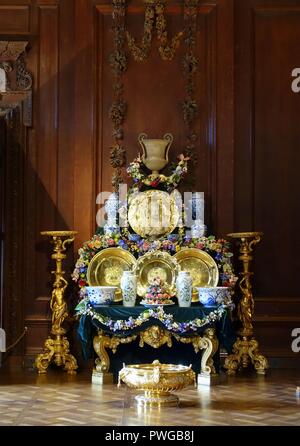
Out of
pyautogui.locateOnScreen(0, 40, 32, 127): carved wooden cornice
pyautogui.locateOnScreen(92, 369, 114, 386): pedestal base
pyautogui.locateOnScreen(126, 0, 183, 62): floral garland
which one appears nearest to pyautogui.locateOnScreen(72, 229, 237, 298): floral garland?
pyautogui.locateOnScreen(92, 369, 114, 386): pedestal base

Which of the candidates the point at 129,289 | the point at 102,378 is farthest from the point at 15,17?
the point at 102,378

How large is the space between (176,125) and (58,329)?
223 centimetres

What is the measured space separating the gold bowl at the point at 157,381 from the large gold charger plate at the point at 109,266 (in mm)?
1981

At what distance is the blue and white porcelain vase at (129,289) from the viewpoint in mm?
7676

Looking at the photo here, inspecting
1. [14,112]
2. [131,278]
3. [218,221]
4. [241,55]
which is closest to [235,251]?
[218,221]

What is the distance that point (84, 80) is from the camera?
866 centimetres

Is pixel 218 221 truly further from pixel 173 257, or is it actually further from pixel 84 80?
pixel 84 80

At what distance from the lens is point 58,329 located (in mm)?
8211

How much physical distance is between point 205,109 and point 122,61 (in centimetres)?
91

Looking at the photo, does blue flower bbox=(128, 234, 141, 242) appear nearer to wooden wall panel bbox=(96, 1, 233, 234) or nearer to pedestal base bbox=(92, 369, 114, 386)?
wooden wall panel bbox=(96, 1, 233, 234)

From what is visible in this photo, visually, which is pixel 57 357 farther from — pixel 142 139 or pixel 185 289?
pixel 142 139

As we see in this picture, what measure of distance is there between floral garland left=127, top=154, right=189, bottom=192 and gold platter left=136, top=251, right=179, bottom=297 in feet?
2.28

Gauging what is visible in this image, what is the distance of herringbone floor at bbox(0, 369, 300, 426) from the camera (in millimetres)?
5641

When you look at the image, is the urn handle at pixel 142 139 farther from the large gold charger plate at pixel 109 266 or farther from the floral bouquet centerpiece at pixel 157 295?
the floral bouquet centerpiece at pixel 157 295
